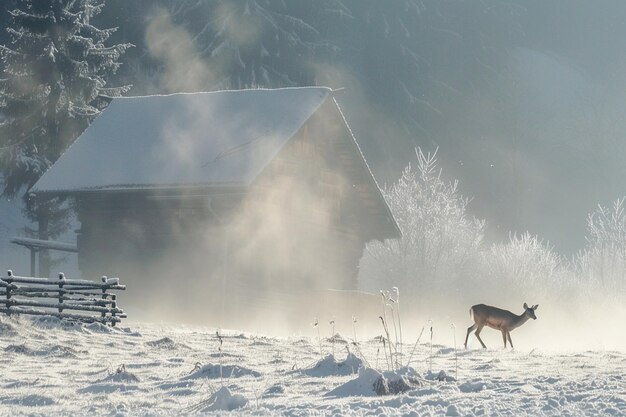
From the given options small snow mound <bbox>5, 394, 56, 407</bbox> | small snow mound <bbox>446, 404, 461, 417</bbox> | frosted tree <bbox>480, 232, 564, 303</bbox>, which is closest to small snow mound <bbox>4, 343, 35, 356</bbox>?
small snow mound <bbox>5, 394, 56, 407</bbox>

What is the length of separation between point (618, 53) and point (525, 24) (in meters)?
23.6

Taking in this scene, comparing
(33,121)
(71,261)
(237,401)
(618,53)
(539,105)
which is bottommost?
(237,401)

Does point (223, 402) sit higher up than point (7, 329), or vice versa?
point (7, 329)

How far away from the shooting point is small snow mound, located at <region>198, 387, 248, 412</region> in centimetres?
1104

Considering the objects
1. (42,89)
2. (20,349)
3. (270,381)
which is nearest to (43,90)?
(42,89)

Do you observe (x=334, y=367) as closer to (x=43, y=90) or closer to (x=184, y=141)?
(x=184, y=141)

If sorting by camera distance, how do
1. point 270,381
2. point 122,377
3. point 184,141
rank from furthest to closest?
point 184,141 → point 122,377 → point 270,381

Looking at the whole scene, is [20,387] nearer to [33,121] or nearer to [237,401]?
[237,401]

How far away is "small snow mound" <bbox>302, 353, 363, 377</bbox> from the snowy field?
1cm

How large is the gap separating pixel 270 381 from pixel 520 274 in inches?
2167

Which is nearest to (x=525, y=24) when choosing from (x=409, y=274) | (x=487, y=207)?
(x=487, y=207)

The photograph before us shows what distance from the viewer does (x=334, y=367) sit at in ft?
47.3

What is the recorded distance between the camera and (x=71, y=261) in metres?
56.1

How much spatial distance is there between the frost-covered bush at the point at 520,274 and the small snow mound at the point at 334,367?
5230 centimetres
